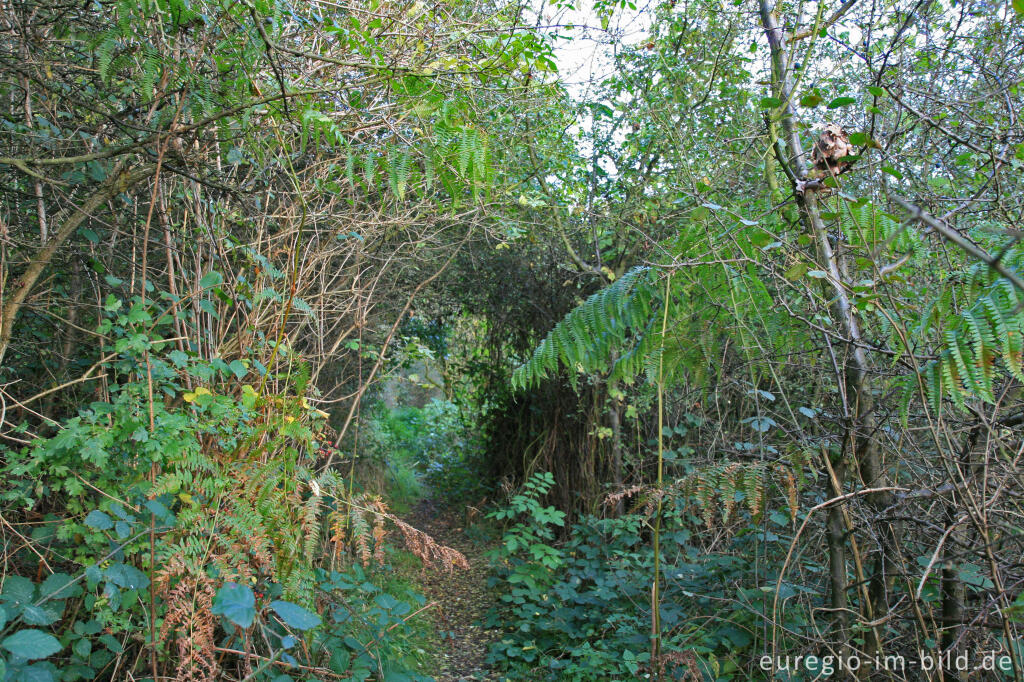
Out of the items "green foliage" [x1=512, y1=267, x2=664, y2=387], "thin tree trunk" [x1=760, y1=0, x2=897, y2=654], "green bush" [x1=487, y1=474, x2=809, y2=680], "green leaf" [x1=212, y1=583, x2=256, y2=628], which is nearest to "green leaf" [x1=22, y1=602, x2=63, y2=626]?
"green leaf" [x1=212, y1=583, x2=256, y2=628]

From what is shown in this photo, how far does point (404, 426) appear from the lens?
33.7 feet

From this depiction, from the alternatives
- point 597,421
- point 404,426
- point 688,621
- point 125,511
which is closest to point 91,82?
point 125,511

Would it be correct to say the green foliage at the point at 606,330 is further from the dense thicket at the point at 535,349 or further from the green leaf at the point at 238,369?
the green leaf at the point at 238,369

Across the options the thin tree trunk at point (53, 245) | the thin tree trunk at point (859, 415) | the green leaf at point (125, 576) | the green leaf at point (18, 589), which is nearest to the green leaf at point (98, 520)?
the green leaf at point (125, 576)

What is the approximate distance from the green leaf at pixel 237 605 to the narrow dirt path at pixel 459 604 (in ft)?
4.97

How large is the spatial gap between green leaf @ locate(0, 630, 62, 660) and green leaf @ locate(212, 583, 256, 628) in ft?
2.37

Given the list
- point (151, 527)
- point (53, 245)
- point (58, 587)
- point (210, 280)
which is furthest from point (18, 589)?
point (210, 280)

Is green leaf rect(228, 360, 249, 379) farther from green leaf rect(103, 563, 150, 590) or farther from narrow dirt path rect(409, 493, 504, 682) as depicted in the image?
narrow dirt path rect(409, 493, 504, 682)

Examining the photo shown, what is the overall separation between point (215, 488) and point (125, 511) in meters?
0.34

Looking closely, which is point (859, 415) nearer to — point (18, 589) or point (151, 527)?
point (151, 527)

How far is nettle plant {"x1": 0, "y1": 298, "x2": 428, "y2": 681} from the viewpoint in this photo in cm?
231

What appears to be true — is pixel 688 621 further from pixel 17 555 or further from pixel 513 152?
pixel 513 152

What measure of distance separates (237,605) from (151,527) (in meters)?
0.83

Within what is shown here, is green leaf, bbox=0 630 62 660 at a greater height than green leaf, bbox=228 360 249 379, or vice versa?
green leaf, bbox=228 360 249 379
